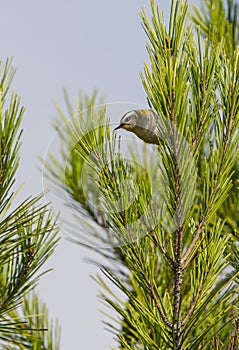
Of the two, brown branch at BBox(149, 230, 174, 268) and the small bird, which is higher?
the small bird

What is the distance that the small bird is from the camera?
2.71 feet

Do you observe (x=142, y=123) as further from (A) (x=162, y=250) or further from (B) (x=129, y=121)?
(A) (x=162, y=250)

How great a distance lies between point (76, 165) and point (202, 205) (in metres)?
0.73

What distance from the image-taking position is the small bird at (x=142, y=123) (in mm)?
827

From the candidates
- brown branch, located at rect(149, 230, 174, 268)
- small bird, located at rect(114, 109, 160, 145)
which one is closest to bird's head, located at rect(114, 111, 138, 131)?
small bird, located at rect(114, 109, 160, 145)

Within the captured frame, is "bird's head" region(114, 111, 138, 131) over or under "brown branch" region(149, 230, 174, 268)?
over

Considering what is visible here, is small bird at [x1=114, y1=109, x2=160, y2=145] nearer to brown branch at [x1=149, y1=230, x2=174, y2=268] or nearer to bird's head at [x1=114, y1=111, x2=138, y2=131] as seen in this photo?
bird's head at [x1=114, y1=111, x2=138, y2=131]

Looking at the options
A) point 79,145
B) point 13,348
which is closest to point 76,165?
point 13,348

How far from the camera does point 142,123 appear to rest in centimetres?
83

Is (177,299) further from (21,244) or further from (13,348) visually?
(13,348)

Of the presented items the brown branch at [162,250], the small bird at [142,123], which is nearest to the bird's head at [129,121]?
the small bird at [142,123]

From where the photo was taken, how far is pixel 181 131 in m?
0.84

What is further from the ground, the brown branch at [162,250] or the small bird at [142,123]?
Answer: the small bird at [142,123]

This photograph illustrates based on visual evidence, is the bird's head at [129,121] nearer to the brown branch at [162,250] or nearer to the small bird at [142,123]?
the small bird at [142,123]
